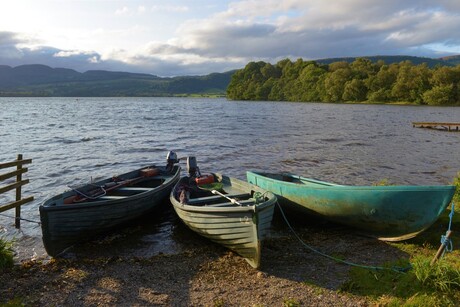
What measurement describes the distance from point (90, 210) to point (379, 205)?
26.6 feet

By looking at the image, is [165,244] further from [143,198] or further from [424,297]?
[424,297]

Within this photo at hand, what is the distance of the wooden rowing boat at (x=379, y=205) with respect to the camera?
9398 mm

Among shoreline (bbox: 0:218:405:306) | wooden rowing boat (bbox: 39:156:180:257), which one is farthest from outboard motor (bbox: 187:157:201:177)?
shoreline (bbox: 0:218:405:306)

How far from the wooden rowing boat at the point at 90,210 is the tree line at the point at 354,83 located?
106 meters

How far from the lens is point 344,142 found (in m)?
35.9

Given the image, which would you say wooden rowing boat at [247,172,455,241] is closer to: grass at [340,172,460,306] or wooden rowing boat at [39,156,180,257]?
grass at [340,172,460,306]

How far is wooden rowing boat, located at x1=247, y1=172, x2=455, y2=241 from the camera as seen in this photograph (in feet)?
30.8

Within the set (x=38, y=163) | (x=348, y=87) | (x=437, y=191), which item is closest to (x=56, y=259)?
(x=437, y=191)

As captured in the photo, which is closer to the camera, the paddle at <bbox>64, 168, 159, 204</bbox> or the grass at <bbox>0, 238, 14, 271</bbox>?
the grass at <bbox>0, 238, 14, 271</bbox>

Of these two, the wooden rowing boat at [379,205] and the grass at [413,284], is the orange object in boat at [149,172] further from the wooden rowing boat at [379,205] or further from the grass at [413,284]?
the grass at [413,284]

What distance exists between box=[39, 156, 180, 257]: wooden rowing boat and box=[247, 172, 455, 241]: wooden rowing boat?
5063 mm

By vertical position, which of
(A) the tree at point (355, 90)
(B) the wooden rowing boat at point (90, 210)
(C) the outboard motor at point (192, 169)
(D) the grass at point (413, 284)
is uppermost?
(A) the tree at point (355, 90)

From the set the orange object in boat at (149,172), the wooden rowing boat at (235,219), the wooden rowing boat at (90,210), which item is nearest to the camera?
the wooden rowing boat at (235,219)

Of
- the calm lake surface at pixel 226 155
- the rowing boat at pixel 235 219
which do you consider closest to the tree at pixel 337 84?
the calm lake surface at pixel 226 155
